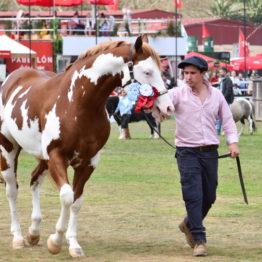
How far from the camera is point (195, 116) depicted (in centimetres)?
895

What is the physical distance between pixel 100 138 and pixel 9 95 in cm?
168

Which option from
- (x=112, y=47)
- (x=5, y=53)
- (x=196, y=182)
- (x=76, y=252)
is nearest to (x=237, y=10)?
(x=5, y=53)

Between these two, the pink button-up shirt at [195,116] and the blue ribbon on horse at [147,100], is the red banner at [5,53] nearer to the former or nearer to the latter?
the pink button-up shirt at [195,116]

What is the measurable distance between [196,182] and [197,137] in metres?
0.42

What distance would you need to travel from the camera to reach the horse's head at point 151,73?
8594mm

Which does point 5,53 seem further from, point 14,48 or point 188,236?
point 188,236

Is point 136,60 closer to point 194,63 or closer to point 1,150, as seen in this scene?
point 194,63

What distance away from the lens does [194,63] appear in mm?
8922

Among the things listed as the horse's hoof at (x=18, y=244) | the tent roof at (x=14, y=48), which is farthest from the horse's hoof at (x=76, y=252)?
the tent roof at (x=14, y=48)

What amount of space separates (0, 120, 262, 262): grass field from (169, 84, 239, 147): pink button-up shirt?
3.52ft

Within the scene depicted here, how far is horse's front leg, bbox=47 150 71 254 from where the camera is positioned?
8836 millimetres

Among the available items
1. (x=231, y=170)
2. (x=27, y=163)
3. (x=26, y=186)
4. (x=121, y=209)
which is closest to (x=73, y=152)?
(x=121, y=209)

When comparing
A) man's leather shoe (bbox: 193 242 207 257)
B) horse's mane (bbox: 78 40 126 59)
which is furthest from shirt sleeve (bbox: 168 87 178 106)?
man's leather shoe (bbox: 193 242 207 257)

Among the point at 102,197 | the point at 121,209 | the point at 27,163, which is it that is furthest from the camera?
the point at 27,163
